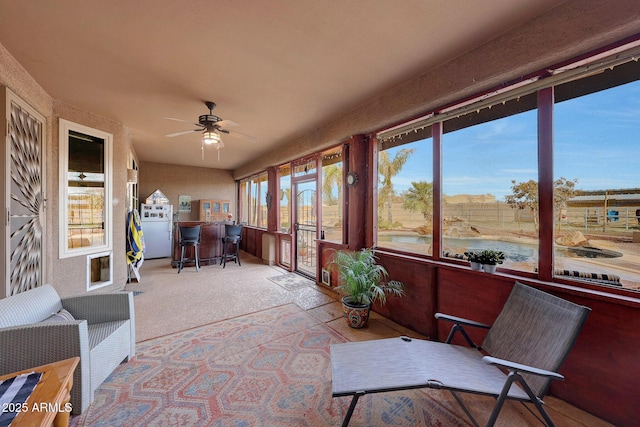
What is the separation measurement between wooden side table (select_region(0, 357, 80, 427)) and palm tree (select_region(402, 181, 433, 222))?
298 cm

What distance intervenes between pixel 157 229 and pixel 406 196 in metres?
6.49

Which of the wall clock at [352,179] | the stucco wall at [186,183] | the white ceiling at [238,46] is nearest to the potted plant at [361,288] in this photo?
the wall clock at [352,179]

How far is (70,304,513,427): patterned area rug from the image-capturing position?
5.08 ft

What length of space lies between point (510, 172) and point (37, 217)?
16.2ft

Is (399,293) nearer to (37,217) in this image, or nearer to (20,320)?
(20,320)

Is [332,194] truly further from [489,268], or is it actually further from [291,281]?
[489,268]

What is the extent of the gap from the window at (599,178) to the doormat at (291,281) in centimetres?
336

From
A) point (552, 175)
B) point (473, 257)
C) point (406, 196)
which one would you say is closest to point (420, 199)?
point (406, 196)

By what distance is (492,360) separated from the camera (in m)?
1.32

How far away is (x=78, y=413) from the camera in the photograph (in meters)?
1.53

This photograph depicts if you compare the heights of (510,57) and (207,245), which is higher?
(510,57)

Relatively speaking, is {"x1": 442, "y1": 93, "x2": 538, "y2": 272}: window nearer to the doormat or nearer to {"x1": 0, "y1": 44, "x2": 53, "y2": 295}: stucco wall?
the doormat

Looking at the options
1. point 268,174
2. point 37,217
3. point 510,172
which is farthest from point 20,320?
point 268,174

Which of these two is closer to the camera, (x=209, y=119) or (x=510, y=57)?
(x=510, y=57)
